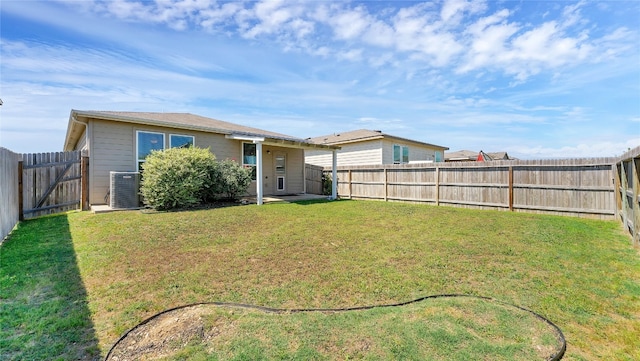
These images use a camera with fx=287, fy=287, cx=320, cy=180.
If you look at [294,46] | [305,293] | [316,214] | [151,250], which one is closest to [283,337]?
[305,293]

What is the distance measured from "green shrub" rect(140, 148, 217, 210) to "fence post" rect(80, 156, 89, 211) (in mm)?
1694

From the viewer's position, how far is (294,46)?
1184cm

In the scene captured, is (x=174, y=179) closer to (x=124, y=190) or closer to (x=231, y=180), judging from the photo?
(x=124, y=190)

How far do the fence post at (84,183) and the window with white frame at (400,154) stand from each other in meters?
15.8

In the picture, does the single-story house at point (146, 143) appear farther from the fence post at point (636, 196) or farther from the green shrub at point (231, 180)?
the fence post at point (636, 196)

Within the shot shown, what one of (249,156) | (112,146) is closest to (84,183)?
(112,146)

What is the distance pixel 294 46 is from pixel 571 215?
11.4 meters

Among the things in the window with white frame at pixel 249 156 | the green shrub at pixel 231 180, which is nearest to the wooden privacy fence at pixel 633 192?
the green shrub at pixel 231 180

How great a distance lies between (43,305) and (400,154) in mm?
18840

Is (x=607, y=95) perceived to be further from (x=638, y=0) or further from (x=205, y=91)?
(x=205, y=91)

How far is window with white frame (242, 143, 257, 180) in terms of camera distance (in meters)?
13.8

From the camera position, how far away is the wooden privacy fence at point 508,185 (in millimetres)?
8445

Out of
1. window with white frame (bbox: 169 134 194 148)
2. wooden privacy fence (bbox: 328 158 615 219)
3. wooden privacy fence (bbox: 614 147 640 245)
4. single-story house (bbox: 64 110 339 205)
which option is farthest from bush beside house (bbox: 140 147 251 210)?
wooden privacy fence (bbox: 614 147 640 245)

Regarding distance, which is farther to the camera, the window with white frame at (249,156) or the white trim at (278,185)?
the white trim at (278,185)
